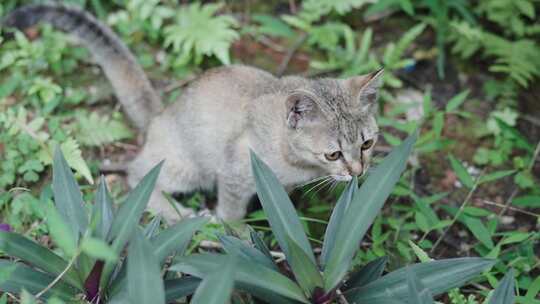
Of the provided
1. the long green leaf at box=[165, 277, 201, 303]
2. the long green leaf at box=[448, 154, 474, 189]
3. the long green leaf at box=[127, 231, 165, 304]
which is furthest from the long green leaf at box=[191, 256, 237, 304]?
the long green leaf at box=[448, 154, 474, 189]

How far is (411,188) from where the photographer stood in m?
4.38

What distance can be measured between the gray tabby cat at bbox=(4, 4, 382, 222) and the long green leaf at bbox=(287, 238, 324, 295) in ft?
3.14

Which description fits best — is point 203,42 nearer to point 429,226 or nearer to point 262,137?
point 262,137

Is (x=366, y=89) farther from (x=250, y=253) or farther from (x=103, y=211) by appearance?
(x=103, y=211)

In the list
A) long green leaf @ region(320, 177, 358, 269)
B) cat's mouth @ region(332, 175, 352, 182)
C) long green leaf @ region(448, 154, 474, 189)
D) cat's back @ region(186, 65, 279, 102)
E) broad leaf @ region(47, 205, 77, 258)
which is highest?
broad leaf @ region(47, 205, 77, 258)

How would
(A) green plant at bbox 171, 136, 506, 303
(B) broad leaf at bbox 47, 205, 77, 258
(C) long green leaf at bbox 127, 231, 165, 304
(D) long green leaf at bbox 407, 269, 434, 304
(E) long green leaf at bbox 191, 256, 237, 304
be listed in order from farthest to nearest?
1. (A) green plant at bbox 171, 136, 506, 303
2. (D) long green leaf at bbox 407, 269, 434, 304
3. (C) long green leaf at bbox 127, 231, 165, 304
4. (E) long green leaf at bbox 191, 256, 237, 304
5. (B) broad leaf at bbox 47, 205, 77, 258

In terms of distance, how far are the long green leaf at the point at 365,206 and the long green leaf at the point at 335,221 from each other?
0.10m

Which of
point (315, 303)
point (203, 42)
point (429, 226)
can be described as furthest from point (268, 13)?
point (315, 303)

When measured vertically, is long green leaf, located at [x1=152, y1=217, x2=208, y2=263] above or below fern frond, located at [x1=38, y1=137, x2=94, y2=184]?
above

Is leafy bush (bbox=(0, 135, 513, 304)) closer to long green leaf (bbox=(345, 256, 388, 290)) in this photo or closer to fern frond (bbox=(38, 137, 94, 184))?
long green leaf (bbox=(345, 256, 388, 290))

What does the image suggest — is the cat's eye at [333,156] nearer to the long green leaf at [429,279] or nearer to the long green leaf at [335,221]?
the long green leaf at [335,221]

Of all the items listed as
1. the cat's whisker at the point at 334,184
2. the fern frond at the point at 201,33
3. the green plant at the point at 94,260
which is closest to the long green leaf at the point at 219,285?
the green plant at the point at 94,260

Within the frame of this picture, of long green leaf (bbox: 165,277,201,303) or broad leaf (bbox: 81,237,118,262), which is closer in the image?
broad leaf (bbox: 81,237,118,262)

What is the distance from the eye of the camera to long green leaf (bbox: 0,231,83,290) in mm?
2793
